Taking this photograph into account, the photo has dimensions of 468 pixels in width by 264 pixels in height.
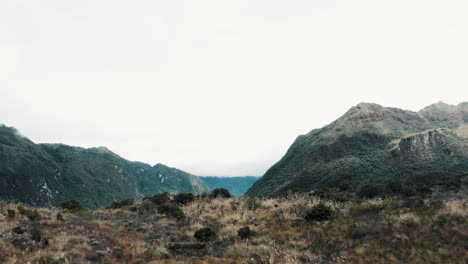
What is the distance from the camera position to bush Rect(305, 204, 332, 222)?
643 inches

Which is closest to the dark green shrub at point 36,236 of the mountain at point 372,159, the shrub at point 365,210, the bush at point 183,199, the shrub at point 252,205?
the shrub at point 252,205

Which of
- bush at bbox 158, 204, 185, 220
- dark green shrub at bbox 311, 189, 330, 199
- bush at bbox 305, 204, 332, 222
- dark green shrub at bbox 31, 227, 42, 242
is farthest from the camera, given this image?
dark green shrub at bbox 311, 189, 330, 199

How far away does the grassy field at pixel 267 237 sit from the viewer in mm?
10852

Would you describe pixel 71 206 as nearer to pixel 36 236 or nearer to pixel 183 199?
pixel 183 199

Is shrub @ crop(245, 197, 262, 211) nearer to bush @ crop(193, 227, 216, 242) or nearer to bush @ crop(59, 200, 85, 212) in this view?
bush @ crop(193, 227, 216, 242)

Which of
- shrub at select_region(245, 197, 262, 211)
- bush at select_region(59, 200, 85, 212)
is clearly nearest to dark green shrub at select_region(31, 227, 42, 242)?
shrub at select_region(245, 197, 262, 211)

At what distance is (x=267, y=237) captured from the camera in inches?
561

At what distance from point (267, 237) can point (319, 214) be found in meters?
3.70

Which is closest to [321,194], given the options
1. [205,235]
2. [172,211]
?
[172,211]

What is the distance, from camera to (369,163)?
15938cm

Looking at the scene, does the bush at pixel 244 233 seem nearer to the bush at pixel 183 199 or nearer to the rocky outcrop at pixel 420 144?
the bush at pixel 183 199

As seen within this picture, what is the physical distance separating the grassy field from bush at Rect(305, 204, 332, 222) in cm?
5

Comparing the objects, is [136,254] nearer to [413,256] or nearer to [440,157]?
[413,256]

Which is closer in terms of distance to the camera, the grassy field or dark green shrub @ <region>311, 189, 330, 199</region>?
the grassy field
